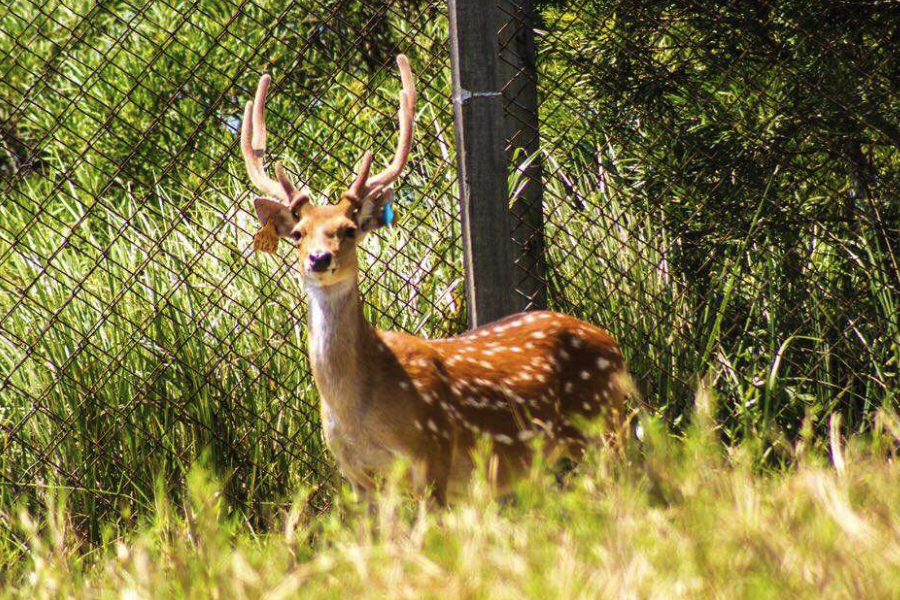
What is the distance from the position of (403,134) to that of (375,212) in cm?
31

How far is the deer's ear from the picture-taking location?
13.2 ft

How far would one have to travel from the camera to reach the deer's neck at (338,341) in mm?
3875

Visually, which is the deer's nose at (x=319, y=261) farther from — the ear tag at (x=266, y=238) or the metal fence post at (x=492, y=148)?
the metal fence post at (x=492, y=148)

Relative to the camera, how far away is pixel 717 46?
16.6 ft

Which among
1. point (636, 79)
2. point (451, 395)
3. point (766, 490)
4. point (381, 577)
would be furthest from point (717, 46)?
point (381, 577)

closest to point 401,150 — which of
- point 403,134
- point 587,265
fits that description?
point 403,134

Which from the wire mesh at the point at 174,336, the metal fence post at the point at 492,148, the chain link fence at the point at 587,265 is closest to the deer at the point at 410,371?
the metal fence post at the point at 492,148

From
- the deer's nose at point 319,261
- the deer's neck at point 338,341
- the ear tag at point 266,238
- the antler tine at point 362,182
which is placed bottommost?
the deer's neck at point 338,341

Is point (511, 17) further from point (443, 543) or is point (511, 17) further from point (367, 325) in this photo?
point (443, 543)

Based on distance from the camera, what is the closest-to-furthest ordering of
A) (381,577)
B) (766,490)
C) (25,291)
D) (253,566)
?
(381,577) → (253,566) → (766,490) → (25,291)

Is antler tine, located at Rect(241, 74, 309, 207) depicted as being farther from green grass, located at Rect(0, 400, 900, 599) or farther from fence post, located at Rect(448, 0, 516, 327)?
green grass, located at Rect(0, 400, 900, 599)

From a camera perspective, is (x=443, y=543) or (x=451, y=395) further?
(x=451, y=395)

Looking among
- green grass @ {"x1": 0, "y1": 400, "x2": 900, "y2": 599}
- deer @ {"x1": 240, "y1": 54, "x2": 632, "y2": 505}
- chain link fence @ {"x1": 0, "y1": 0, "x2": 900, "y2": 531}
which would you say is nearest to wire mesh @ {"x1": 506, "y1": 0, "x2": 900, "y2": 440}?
chain link fence @ {"x1": 0, "y1": 0, "x2": 900, "y2": 531}

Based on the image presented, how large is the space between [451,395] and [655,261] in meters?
1.58
